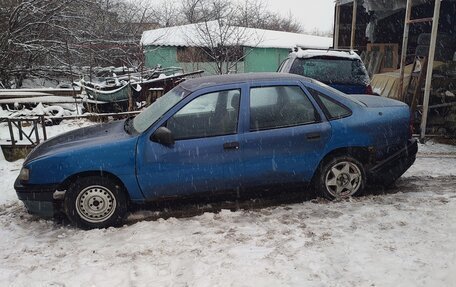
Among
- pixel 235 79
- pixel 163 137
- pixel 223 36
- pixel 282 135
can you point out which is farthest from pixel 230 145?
pixel 223 36

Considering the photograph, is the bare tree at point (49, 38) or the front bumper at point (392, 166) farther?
the bare tree at point (49, 38)

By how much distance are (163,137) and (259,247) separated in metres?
1.56

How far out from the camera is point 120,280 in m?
3.20

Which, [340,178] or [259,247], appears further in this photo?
[340,178]

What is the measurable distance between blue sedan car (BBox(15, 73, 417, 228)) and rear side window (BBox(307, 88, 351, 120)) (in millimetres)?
13

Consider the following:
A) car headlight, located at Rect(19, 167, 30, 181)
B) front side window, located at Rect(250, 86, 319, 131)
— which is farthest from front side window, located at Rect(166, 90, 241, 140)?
car headlight, located at Rect(19, 167, 30, 181)

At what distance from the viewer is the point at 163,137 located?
4262 millimetres

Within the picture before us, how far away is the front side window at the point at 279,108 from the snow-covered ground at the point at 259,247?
1023 millimetres

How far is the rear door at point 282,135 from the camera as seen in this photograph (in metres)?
4.52

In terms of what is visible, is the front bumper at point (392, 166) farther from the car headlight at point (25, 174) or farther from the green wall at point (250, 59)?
the green wall at point (250, 59)

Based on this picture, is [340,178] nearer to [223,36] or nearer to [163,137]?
[163,137]

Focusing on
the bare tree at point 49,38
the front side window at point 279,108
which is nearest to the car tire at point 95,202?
the front side window at point 279,108

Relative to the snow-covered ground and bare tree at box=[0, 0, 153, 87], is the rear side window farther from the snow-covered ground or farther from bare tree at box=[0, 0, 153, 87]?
bare tree at box=[0, 0, 153, 87]

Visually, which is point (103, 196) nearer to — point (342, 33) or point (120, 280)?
point (120, 280)
